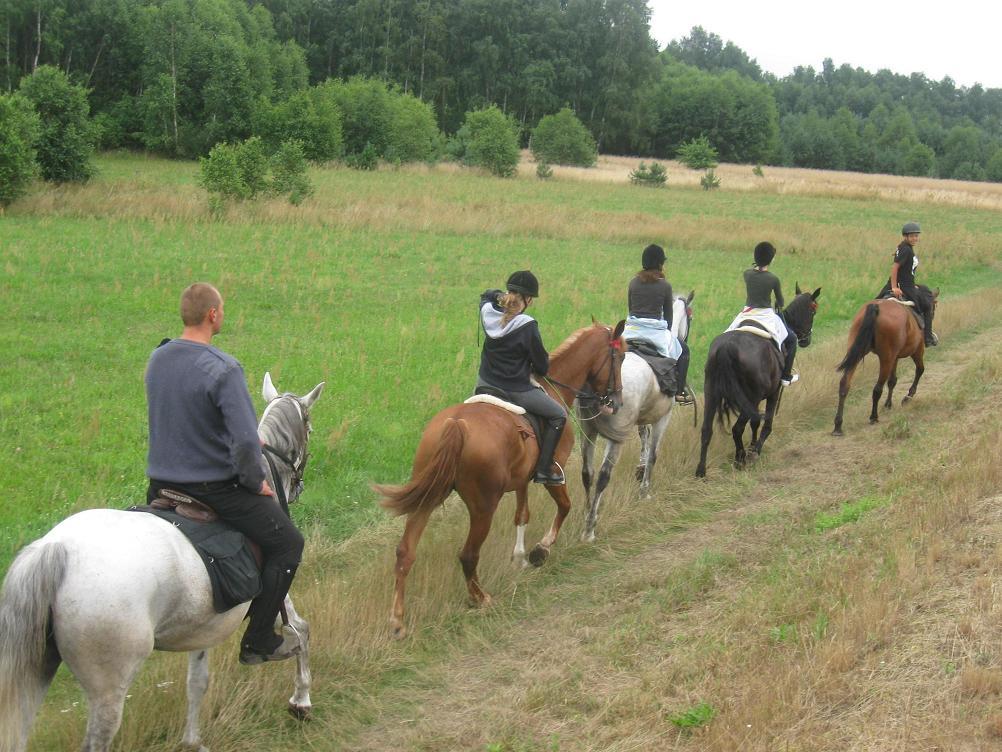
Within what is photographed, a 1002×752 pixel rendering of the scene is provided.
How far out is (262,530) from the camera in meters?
4.70

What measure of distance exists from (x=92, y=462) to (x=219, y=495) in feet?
17.4

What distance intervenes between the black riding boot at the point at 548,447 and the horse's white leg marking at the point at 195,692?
3.24 m

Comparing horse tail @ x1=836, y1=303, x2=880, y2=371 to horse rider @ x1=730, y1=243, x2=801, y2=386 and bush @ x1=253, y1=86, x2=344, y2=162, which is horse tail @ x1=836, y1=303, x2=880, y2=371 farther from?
bush @ x1=253, y1=86, x2=344, y2=162

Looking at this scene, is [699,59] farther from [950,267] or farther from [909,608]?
[909,608]

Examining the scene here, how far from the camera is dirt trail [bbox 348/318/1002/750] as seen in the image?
4743 millimetres

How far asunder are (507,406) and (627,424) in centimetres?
245

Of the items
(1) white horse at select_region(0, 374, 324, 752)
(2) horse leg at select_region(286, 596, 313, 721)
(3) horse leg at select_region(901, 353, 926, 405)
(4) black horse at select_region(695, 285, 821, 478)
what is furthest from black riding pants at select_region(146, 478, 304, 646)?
(3) horse leg at select_region(901, 353, 926, 405)

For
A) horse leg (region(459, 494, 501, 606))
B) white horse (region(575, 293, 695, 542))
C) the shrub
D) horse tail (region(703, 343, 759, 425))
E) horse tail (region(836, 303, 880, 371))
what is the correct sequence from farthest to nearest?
the shrub < horse tail (region(836, 303, 880, 371)) < horse tail (region(703, 343, 759, 425)) < white horse (region(575, 293, 695, 542)) < horse leg (region(459, 494, 501, 606))

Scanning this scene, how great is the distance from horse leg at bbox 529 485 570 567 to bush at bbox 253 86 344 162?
4573 centimetres

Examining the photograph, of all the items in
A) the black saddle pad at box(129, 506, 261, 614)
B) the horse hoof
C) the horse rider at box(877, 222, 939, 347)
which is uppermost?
the horse rider at box(877, 222, 939, 347)

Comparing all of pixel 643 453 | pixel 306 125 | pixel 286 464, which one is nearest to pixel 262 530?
pixel 286 464

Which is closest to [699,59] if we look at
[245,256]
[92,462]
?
[245,256]

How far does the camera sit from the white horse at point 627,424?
8.78m

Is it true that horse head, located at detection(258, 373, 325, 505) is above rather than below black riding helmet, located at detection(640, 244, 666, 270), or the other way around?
below
